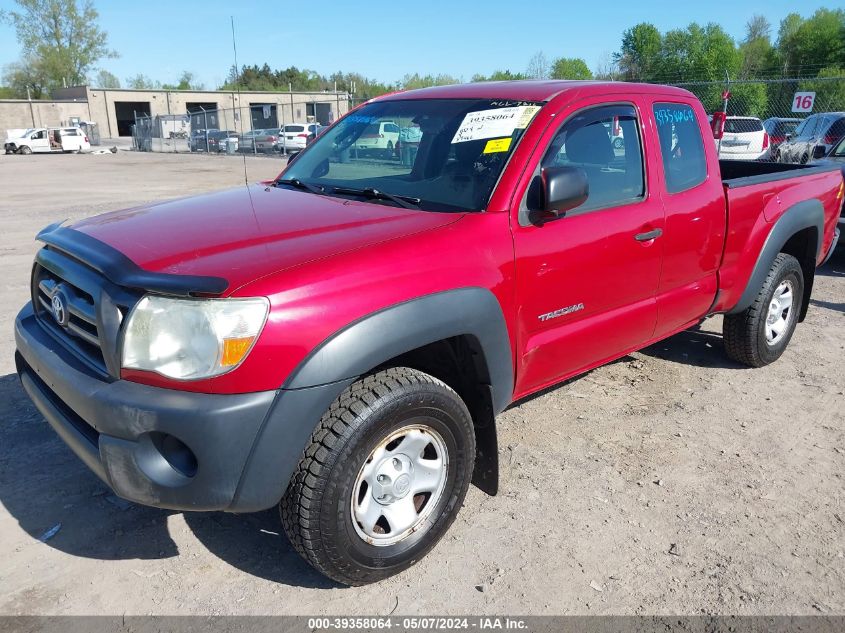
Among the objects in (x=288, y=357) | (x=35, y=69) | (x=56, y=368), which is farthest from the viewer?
(x=35, y=69)

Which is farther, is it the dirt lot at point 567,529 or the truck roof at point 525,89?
the truck roof at point 525,89

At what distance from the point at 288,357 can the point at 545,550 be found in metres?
1.43

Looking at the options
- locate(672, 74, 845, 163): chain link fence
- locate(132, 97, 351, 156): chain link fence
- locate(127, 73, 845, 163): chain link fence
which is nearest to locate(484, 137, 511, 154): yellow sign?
locate(127, 73, 845, 163): chain link fence

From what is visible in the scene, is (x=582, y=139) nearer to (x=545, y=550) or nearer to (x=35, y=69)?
(x=545, y=550)

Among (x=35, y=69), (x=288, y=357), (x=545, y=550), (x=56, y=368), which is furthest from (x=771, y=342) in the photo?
(x=35, y=69)

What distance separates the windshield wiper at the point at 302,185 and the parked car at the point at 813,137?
362 inches

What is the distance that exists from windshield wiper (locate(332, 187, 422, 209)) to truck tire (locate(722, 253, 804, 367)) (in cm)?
269

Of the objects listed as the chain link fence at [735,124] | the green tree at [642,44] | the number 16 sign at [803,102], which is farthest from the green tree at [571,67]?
the number 16 sign at [803,102]

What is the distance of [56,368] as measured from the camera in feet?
8.29

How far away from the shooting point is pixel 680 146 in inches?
153

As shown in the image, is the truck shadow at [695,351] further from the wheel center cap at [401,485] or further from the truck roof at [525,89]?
the wheel center cap at [401,485]

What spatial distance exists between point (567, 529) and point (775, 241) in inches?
102

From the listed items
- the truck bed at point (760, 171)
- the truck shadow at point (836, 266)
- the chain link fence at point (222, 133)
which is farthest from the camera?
the chain link fence at point (222, 133)

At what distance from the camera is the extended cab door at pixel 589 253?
295cm
